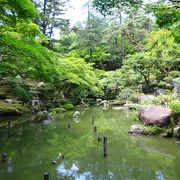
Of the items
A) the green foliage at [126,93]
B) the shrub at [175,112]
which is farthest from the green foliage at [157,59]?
the shrub at [175,112]

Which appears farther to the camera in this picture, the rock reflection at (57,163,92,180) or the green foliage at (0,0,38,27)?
the green foliage at (0,0,38,27)

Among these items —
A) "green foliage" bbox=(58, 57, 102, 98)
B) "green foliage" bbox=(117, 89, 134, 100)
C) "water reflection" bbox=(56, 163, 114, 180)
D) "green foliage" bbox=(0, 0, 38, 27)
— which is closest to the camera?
"water reflection" bbox=(56, 163, 114, 180)

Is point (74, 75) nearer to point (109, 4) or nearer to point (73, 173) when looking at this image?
point (73, 173)

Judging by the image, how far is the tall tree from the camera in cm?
3488

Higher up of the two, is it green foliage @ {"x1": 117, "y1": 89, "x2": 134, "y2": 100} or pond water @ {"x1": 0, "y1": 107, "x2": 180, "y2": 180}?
green foliage @ {"x1": 117, "y1": 89, "x2": 134, "y2": 100}

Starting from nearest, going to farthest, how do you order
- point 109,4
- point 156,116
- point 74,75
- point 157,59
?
point 109,4, point 156,116, point 74,75, point 157,59

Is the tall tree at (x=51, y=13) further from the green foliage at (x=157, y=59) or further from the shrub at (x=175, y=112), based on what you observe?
the shrub at (x=175, y=112)

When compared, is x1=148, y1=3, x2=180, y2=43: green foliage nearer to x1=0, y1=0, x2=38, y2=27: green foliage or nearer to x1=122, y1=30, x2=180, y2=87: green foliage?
x1=0, y1=0, x2=38, y2=27: green foliage

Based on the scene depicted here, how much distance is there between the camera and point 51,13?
1463 inches

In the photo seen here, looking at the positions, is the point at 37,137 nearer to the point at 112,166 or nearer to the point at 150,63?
the point at 112,166

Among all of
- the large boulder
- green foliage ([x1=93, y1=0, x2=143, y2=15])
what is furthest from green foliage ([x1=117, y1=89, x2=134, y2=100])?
green foliage ([x1=93, y1=0, x2=143, y2=15])

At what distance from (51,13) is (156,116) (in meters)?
25.9

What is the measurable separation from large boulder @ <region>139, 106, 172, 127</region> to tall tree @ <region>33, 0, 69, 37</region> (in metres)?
21.9

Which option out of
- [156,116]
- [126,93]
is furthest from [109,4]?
[126,93]
